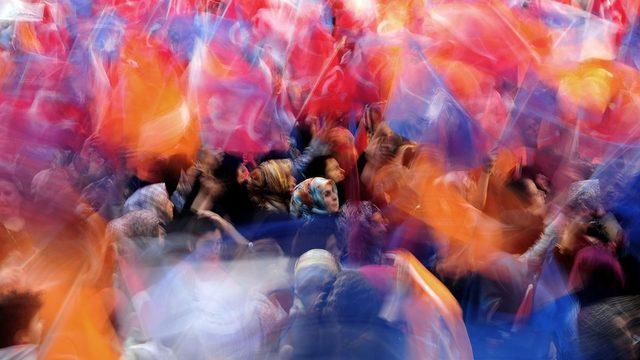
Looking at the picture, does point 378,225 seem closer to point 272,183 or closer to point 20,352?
point 272,183

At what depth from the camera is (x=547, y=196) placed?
7.75ft

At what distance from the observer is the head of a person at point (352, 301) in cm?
201

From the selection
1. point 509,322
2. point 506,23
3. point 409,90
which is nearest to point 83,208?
point 409,90

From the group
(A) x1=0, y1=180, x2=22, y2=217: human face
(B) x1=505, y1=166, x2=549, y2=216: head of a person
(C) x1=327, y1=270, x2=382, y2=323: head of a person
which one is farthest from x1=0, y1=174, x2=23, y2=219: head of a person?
(B) x1=505, y1=166, x2=549, y2=216: head of a person

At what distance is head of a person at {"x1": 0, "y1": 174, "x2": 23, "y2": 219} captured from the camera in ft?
7.84

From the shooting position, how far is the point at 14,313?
1.92 m

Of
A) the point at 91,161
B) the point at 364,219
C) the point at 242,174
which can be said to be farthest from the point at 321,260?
the point at 91,161

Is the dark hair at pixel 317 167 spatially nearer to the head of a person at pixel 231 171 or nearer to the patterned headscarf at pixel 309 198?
the patterned headscarf at pixel 309 198

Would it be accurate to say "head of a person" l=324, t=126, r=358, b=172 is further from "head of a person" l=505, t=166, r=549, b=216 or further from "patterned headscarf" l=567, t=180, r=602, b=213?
"patterned headscarf" l=567, t=180, r=602, b=213

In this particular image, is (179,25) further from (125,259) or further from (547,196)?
(547,196)

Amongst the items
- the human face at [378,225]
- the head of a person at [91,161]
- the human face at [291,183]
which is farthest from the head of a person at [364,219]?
the head of a person at [91,161]

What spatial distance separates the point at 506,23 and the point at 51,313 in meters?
2.21

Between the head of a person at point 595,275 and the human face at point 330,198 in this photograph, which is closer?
the head of a person at point 595,275

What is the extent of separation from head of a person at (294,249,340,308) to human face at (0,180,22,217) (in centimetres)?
121
